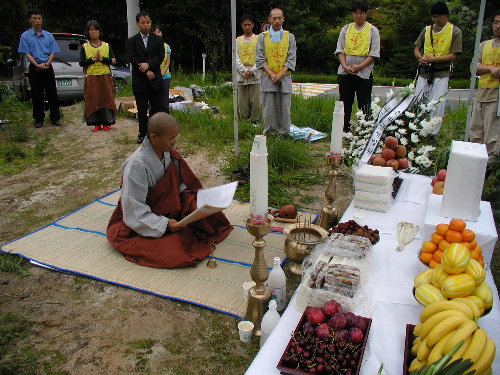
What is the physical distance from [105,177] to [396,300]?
4491 mm

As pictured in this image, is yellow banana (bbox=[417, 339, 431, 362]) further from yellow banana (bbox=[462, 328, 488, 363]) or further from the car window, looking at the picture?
the car window

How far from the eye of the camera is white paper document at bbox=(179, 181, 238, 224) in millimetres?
3395

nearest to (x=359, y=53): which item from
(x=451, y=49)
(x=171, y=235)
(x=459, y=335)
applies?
(x=451, y=49)

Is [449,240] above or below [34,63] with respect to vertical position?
below

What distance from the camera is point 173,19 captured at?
701 inches

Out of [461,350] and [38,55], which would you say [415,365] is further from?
[38,55]

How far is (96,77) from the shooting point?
748 centimetres

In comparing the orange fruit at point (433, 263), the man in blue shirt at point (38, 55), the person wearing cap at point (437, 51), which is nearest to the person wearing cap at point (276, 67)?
the person wearing cap at point (437, 51)

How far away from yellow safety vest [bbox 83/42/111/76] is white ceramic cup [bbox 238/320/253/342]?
5.99 metres

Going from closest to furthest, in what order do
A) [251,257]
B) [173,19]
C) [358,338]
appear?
[358,338] → [251,257] → [173,19]

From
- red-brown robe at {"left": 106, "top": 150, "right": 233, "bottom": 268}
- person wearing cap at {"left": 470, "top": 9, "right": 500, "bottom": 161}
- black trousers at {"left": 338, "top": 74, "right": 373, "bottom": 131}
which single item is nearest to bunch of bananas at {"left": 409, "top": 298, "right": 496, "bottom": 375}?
red-brown robe at {"left": 106, "top": 150, "right": 233, "bottom": 268}

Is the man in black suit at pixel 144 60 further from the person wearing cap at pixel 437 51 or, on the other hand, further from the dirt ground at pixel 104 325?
the person wearing cap at pixel 437 51

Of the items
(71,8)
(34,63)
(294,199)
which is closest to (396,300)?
(294,199)

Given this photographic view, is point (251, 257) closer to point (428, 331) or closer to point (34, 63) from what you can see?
point (428, 331)
